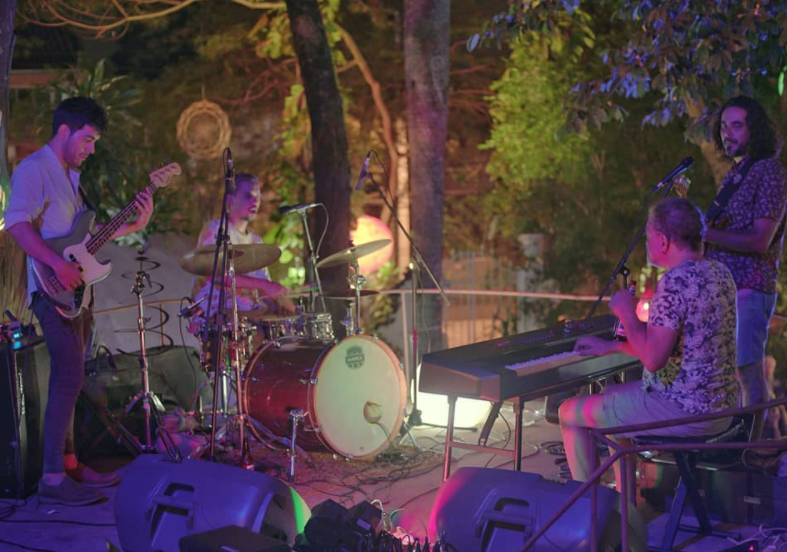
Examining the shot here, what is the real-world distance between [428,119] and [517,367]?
16.0 ft

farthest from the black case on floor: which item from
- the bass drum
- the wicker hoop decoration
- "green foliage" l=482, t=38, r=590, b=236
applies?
the wicker hoop decoration

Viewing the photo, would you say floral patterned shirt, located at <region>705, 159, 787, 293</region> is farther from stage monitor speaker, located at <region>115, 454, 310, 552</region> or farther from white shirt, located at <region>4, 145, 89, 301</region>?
white shirt, located at <region>4, 145, 89, 301</region>

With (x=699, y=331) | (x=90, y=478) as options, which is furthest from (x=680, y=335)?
(x=90, y=478)

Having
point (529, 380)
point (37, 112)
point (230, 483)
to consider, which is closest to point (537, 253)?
point (37, 112)

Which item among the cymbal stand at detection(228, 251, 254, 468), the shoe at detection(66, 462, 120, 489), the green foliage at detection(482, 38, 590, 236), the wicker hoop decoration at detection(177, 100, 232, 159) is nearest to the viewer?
the shoe at detection(66, 462, 120, 489)

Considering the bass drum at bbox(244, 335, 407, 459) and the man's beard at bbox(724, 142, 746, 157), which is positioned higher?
the man's beard at bbox(724, 142, 746, 157)

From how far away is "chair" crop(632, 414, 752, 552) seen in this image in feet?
12.8

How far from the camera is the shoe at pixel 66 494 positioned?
463 cm

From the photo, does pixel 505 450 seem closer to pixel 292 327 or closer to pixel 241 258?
pixel 292 327

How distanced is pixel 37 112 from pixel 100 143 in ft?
7.29

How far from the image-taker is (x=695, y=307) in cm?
368

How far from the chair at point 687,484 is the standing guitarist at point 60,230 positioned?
2743 millimetres

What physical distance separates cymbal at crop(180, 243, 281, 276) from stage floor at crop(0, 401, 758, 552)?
47.8 inches

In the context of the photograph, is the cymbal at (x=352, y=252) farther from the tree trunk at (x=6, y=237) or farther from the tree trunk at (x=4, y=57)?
the tree trunk at (x=4, y=57)
